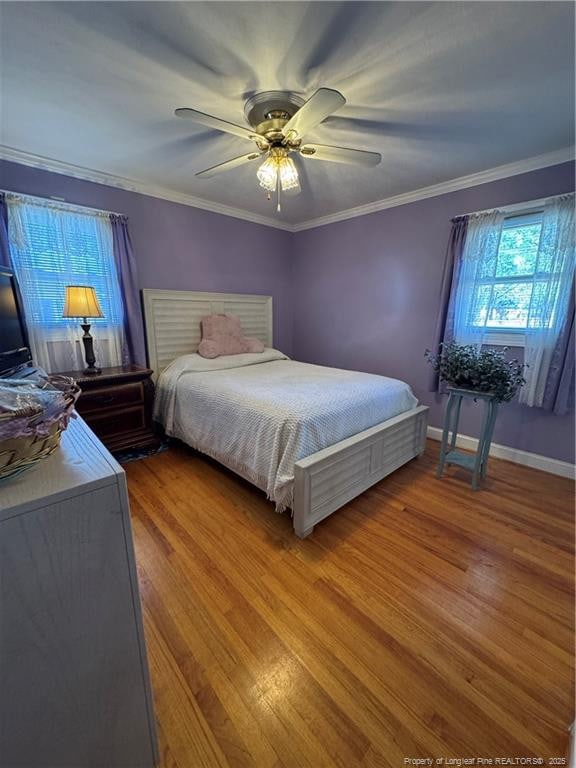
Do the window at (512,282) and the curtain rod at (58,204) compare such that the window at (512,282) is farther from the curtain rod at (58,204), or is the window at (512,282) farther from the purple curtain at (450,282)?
the curtain rod at (58,204)

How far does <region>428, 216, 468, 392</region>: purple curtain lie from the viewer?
2.80 m

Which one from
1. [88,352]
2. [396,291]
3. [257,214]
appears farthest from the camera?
[257,214]

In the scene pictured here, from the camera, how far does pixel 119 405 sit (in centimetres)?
261

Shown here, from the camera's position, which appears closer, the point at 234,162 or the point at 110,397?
the point at 234,162

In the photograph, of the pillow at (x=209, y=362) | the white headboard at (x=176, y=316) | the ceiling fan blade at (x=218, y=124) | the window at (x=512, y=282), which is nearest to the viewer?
the ceiling fan blade at (x=218, y=124)

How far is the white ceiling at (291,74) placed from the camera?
1229mm

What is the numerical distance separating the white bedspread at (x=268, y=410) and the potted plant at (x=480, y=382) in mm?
393

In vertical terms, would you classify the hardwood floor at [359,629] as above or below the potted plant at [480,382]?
below

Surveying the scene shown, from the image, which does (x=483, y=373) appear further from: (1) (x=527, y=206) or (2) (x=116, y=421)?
(2) (x=116, y=421)

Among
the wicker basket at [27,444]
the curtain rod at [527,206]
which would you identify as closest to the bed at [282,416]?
the wicker basket at [27,444]

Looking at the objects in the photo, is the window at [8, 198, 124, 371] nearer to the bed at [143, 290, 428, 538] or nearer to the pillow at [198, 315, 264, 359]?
the bed at [143, 290, 428, 538]

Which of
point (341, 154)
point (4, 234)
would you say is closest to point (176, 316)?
point (4, 234)

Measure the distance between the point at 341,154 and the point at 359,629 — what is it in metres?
2.45

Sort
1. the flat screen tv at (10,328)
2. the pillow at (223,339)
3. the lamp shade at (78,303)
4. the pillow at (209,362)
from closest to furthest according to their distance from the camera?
the flat screen tv at (10,328), the lamp shade at (78,303), the pillow at (209,362), the pillow at (223,339)
